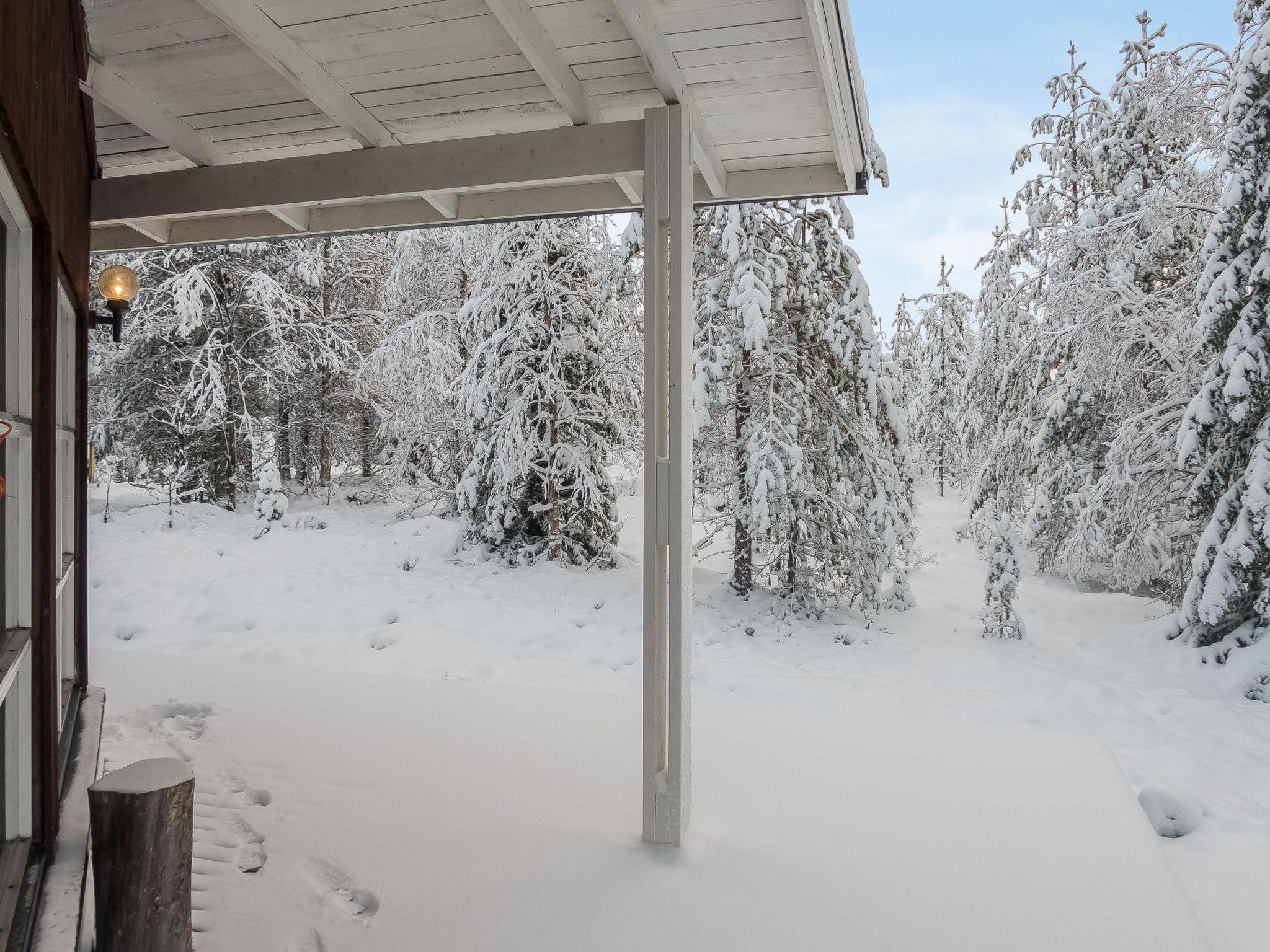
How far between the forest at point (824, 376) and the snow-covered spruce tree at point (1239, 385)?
0.06ft

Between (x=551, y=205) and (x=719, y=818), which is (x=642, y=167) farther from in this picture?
(x=719, y=818)

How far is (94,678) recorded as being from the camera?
14.3 feet

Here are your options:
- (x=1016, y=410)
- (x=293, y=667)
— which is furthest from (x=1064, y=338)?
(x=293, y=667)

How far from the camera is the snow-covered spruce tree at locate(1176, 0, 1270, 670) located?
592 cm

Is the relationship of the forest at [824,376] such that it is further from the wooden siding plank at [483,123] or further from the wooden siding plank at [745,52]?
the wooden siding plank at [745,52]

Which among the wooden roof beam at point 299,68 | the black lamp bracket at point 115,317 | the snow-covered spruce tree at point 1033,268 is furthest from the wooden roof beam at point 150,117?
the snow-covered spruce tree at point 1033,268

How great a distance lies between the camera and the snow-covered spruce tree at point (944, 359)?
20.5m

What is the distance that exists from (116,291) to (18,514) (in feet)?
6.66

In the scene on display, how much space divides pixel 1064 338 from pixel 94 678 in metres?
8.12

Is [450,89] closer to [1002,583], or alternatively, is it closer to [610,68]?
[610,68]

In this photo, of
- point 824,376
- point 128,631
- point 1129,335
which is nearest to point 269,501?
point 128,631

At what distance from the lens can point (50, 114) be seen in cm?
194

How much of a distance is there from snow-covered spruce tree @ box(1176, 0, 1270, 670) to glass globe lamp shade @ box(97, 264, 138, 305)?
6736 millimetres

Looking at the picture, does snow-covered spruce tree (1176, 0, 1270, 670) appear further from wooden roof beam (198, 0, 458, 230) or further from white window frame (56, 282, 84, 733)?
white window frame (56, 282, 84, 733)
